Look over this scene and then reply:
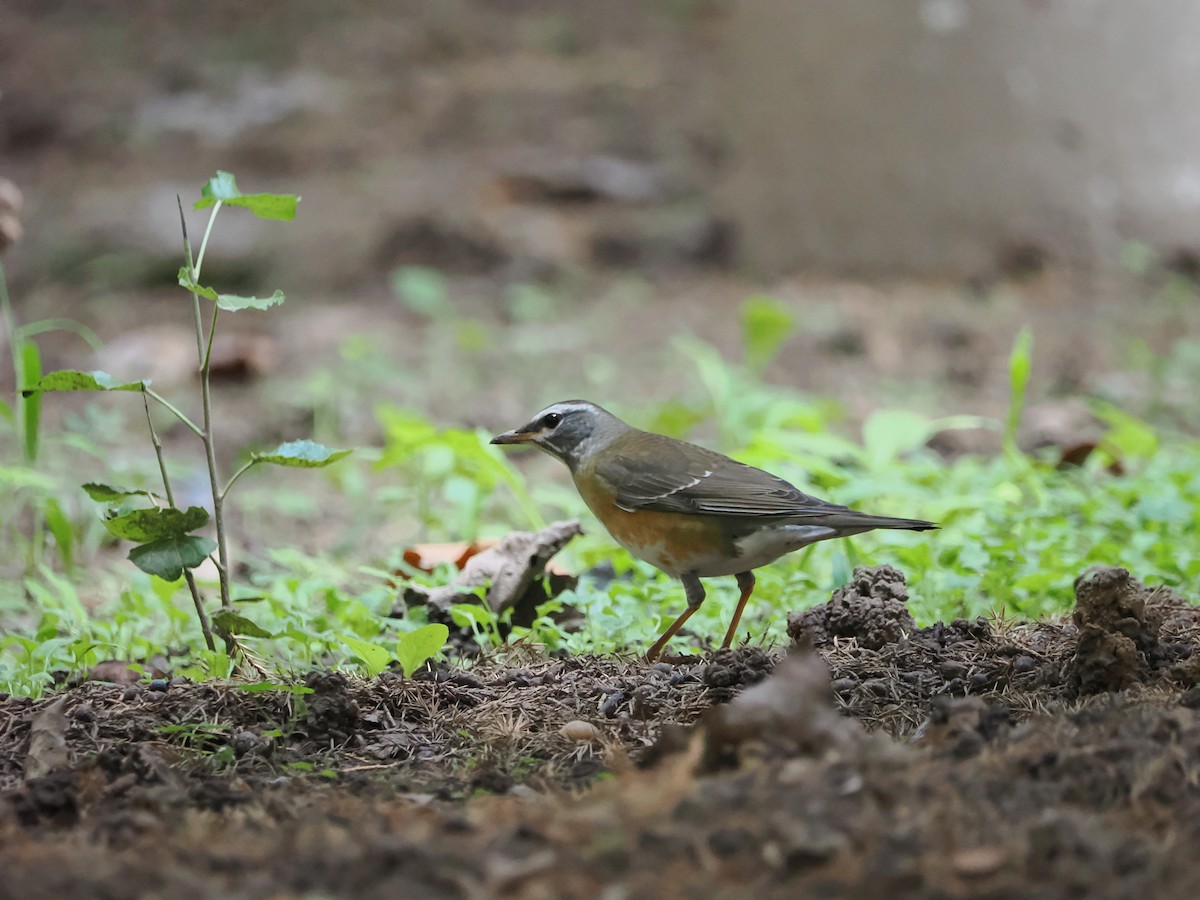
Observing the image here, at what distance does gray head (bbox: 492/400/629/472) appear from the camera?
459cm

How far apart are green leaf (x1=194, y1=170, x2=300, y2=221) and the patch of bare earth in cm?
132

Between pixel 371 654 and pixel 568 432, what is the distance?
1.46 metres

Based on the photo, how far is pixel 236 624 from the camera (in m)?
3.36

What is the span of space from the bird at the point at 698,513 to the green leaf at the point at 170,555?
54.4 inches

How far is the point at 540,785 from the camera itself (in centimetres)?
259

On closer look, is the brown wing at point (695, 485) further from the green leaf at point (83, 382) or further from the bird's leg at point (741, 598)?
the green leaf at point (83, 382)

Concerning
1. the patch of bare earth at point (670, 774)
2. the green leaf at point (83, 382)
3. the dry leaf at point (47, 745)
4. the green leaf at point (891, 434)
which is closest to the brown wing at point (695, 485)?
the patch of bare earth at point (670, 774)

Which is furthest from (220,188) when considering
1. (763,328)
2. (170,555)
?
(763,328)

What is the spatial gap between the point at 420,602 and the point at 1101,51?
289 inches

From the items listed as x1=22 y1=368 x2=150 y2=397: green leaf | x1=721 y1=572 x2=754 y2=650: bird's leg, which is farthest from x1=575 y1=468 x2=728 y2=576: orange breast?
x1=22 y1=368 x2=150 y2=397: green leaf

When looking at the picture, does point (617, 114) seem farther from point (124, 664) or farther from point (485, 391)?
point (124, 664)

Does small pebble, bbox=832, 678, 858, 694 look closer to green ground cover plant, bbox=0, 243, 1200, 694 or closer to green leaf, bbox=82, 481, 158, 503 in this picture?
green ground cover plant, bbox=0, 243, 1200, 694

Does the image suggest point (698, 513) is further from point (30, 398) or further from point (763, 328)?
point (763, 328)

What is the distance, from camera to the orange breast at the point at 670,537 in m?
4.02
